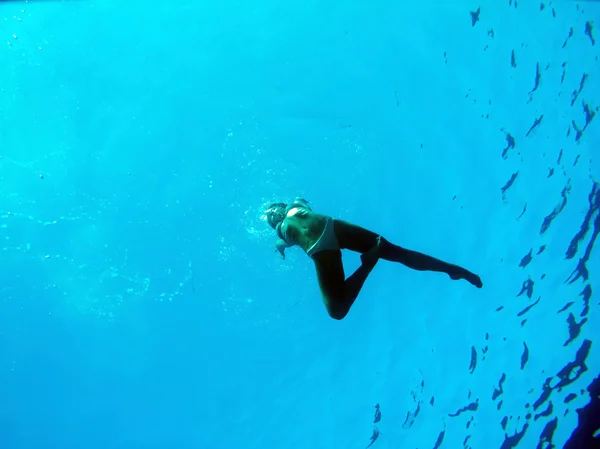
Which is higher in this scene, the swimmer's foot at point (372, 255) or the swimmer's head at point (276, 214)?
the swimmer's head at point (276, 214)

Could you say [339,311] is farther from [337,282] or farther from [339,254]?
[339,254]

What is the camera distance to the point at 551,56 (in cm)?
1239

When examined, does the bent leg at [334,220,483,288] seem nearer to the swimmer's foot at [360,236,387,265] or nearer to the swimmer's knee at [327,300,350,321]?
the swimmer's foot at [360,236,387,265]

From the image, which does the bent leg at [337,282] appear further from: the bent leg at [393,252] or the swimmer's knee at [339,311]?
the bent leg at [393,252]

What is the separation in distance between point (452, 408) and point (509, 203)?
25.1 ft

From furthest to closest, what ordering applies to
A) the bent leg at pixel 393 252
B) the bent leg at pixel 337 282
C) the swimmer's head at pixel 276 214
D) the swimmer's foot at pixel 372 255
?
the swimmer's head at pixel 276 214, the bent leg at pixel 393 252, the swimmer's foot at pixel 372 255, the bent leg at pixel 337 282

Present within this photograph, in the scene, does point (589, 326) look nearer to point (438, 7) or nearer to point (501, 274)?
point (501, 274)

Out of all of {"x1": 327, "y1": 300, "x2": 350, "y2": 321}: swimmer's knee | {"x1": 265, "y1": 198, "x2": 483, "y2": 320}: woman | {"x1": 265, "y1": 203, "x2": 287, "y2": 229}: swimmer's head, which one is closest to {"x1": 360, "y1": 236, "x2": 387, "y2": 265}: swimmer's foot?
{"x1": 265, "y1": 198, "x2": 483, "y2": 320}: woman

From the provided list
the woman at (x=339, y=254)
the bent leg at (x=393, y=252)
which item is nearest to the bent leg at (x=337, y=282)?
the woman at (x=339, y=254)

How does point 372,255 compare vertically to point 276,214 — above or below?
below

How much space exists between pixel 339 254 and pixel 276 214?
1.73 metres

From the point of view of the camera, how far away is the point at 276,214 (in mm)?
7348

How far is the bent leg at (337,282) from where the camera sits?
18.0 feet

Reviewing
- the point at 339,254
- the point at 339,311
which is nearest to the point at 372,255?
the point at 339,254
